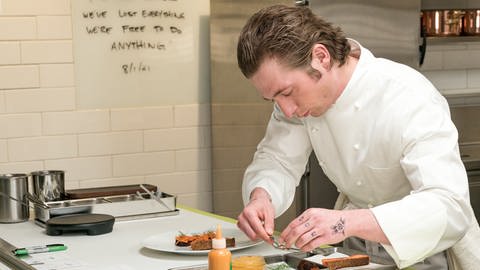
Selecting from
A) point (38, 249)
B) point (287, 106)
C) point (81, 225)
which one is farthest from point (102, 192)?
point (287, 106)

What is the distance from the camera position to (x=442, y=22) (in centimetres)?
542

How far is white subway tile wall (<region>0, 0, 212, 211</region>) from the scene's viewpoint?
4.66 m

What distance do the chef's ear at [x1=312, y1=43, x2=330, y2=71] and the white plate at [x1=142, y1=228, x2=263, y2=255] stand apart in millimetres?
624

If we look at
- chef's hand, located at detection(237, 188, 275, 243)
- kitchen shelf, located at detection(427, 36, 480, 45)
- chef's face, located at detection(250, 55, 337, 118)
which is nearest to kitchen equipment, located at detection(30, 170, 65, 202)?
chef's hand, located at detection(237, 188, 275, 243)

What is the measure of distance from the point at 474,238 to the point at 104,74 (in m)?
2.63

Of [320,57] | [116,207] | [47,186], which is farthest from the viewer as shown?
[47,186]

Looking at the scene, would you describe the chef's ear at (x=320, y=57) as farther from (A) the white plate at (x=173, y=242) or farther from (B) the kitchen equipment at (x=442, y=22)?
(B) the kitchen equipment at (x=442, y=22)

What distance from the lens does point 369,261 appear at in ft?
8.43

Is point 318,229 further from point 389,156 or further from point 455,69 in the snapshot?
point 455,69

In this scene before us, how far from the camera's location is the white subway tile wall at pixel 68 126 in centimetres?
466

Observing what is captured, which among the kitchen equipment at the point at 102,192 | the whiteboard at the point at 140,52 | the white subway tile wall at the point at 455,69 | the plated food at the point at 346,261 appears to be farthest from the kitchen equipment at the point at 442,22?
the plated food at the point at 346,261

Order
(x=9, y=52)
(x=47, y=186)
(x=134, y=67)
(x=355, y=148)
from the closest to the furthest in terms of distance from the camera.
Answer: (x=355, y=148)
(x=47, y=186)
(x=9, y=52)
(x=134, y=67)

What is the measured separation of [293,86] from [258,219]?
0.46 meters

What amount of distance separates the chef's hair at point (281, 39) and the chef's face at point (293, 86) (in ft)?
0.07
